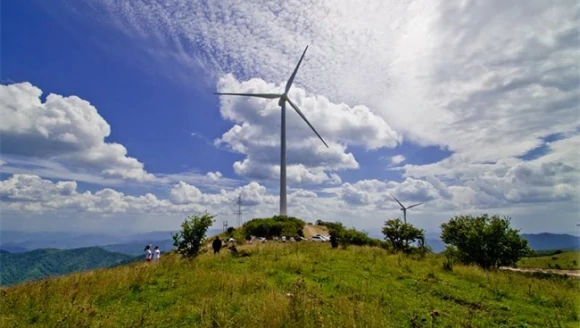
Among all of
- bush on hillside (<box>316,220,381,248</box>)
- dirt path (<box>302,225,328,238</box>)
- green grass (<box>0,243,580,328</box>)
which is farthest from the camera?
dirt path (<box>302,225,328,238</box>)

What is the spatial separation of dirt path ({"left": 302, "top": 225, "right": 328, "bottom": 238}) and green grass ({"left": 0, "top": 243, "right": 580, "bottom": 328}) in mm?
30965

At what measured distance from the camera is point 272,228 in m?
46.7

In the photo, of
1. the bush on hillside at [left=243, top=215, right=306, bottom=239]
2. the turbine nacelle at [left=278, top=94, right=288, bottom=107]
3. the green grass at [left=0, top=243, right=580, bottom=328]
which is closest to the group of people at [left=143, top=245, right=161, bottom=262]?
the green grass at [left=0, top=243, right=580, bottom=328]

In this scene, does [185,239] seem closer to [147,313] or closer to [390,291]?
[147,313]

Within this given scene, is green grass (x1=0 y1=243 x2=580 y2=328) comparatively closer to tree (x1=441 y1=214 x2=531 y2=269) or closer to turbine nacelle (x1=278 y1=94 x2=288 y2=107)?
tree (x1=441 y1=214 x2=531 y2=269)

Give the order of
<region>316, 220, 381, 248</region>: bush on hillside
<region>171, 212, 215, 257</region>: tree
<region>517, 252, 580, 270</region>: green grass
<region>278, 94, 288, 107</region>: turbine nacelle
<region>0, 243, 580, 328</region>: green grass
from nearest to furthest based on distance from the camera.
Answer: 1. <region>0, 243, 580, 328</region>: green grass
2. <region>171, 212, 215, 257</region>: tree
3. <region>316, 220, 381, 248</region>: bush on hillside
4. <region>278, 94, 288, 107</region>: turbine nacelle
5. <region>517, 252, 580, 270</region>: green grass

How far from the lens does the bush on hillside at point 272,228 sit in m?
46.0

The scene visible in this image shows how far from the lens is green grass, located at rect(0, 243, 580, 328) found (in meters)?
9.12

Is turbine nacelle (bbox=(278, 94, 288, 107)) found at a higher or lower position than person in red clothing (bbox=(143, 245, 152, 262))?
higher

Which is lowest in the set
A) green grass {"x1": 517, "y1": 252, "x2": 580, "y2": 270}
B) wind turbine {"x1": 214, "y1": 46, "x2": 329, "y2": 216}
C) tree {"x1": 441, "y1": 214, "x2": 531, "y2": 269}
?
green grass {"x1": 517, "y1": 252, "x2": 580, "y2": 270}

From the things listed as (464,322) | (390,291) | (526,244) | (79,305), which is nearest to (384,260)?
(390,291)

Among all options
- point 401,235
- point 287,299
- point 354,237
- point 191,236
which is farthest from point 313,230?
point 287,299

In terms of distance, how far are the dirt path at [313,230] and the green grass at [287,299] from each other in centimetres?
3097

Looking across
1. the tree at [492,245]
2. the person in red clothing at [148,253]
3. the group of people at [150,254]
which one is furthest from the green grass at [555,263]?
the person in red clothing at [148,253]
